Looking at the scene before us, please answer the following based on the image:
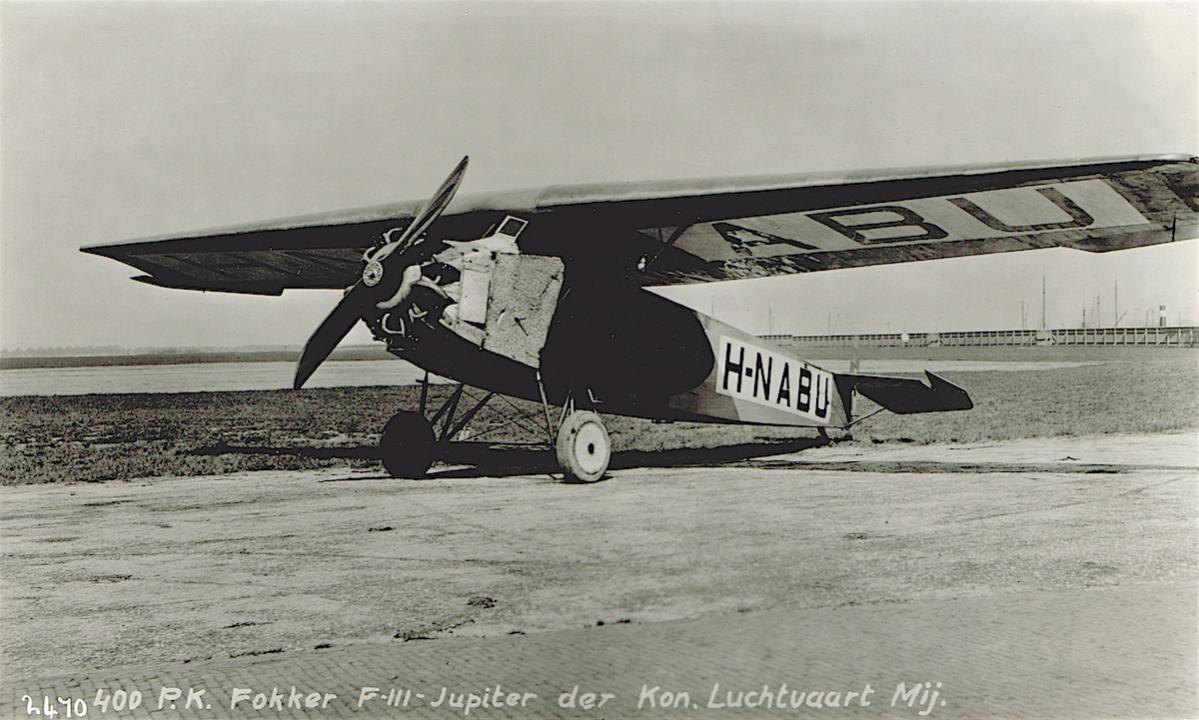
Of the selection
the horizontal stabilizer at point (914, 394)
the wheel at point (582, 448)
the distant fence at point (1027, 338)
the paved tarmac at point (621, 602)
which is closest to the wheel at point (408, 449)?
the wheel at point (582, 448)

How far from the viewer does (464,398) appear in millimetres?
29766

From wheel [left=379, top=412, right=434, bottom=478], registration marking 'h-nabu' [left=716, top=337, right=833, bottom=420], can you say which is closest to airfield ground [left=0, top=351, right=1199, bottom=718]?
wheel [left=379, top=412, right=434, bottom=478]

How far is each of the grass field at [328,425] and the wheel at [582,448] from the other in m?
1.46

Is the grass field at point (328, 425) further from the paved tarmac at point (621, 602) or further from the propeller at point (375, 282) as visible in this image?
the paved tarmac at point (621, 602)

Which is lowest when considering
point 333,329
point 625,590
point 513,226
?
point 625,590

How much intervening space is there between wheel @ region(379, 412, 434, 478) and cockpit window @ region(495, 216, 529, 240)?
285 cm

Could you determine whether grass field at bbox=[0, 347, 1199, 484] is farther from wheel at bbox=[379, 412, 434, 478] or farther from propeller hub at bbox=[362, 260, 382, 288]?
propeller hub at bbox=[362, 260, 382, 288]

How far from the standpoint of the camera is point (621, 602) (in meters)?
5.73

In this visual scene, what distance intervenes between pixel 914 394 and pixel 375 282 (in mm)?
8414

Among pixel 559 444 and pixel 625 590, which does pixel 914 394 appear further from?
pixel 625 590

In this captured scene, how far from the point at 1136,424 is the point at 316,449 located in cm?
1487

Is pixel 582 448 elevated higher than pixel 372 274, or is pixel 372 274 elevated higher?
pixel 372 274

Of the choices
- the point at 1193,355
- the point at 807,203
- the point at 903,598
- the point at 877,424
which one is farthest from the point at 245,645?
the point at 1193,355

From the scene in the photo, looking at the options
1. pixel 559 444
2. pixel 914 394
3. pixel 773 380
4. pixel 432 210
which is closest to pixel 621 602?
pixel 559 444
